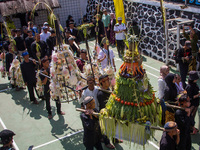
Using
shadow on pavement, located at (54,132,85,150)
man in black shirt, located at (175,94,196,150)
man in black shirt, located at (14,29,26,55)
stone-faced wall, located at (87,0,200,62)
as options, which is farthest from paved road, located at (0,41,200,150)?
man in black shirt, located at (14,29,26,55)

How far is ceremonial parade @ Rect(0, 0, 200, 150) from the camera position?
4.17 m

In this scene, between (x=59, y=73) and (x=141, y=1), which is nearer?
(x=59, y=73)

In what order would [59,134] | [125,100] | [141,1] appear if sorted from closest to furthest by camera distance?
[125,100], [59,134], [141,1]

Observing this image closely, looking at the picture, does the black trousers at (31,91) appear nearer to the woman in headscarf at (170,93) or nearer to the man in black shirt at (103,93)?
the man in black shirt at (103,93)

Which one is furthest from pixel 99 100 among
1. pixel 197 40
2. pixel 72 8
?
pixel 72 8

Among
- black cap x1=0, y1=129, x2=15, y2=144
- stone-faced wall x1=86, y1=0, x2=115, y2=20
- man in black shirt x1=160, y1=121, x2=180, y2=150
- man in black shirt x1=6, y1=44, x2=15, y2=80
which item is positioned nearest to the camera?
man in black shirt x1=160, y1=121, x2=180, y2=150

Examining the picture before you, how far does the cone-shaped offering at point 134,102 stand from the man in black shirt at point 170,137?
259 mm

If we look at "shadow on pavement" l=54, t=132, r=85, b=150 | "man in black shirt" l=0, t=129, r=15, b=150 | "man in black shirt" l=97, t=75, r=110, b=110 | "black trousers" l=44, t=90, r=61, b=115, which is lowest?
"shadow on pavement" l=54, t=132, r=85, b=150

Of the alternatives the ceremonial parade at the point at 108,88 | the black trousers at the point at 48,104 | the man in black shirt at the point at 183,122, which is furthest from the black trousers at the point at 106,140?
the black trousers at the point at 48,104

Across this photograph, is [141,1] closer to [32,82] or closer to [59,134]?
[32,82]

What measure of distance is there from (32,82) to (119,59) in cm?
490

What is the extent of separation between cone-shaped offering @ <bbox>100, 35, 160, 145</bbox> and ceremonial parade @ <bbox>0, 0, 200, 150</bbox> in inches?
0.7

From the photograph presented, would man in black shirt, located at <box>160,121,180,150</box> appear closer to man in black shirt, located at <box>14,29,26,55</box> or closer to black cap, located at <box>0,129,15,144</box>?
black cap, located at <box>0,129,15,144</box>

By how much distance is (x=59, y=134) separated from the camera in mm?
6637
